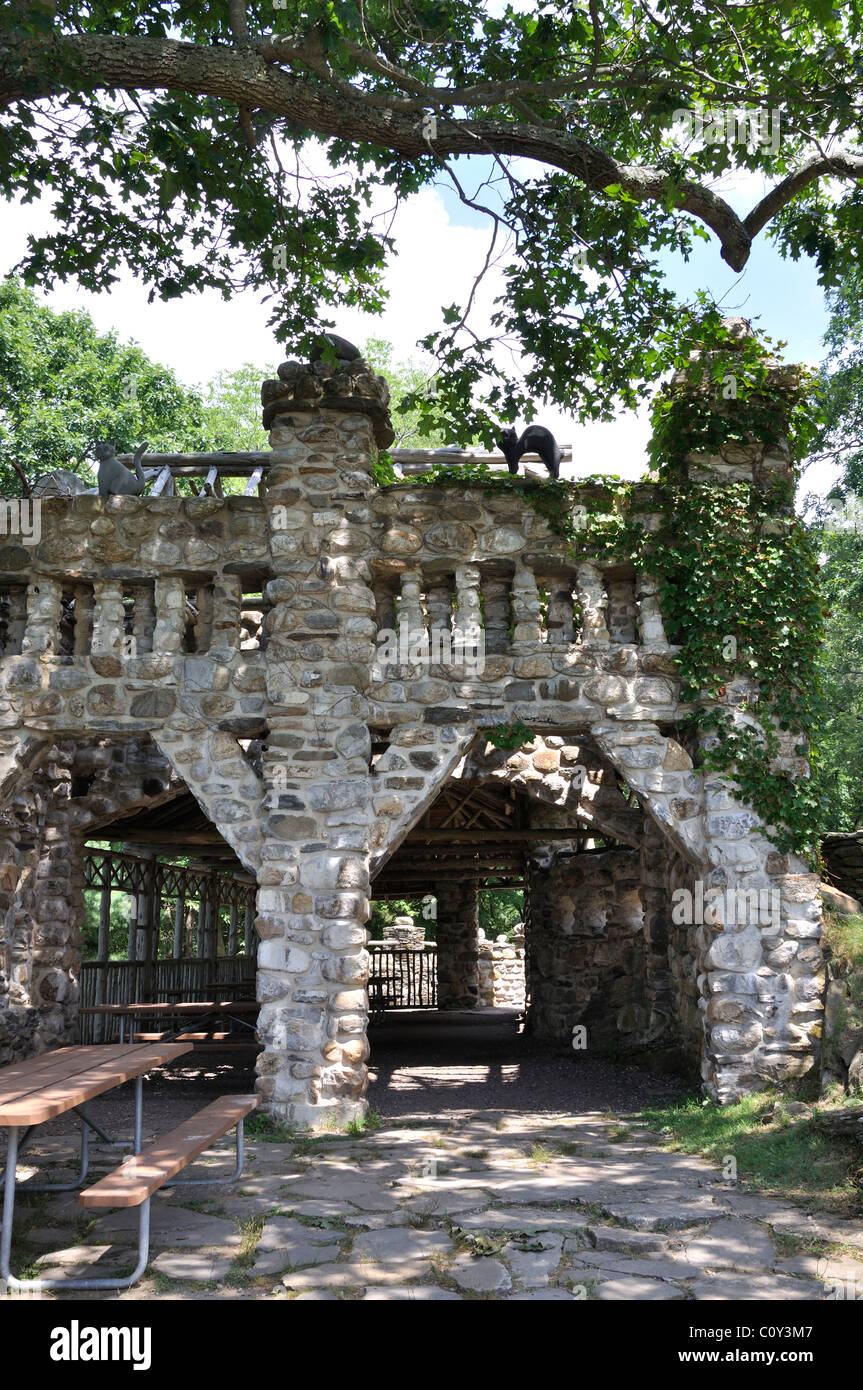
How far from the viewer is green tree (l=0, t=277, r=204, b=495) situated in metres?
16.5

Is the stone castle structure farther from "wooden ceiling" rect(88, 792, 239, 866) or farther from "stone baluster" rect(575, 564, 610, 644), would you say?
"wooden ceiling" rect(88, 792, 239, 866)

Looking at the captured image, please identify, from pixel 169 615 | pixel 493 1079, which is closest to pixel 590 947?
pixel 493 1079

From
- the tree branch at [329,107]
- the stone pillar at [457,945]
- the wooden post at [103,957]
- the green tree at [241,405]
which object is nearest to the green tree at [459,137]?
the tree branch at [329,107]

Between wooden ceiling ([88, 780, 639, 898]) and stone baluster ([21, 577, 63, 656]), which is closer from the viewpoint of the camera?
stone baluster ([21, 577, 63, 656])

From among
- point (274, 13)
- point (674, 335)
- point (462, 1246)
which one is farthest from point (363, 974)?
point (274, 13)

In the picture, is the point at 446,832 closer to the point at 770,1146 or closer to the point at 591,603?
the point at 591,603

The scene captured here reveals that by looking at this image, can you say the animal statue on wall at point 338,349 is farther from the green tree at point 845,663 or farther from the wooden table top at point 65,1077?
the green tree at point 845,663

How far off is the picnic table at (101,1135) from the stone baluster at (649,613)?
13.0 ft

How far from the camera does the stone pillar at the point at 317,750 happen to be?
6.39 meters

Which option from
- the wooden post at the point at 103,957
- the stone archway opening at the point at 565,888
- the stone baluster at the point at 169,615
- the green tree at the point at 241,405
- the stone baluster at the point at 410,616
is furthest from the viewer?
the green tree at the point at 241,405

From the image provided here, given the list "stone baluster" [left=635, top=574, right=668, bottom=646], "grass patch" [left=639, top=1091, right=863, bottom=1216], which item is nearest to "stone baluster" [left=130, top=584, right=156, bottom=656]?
"stone baluster" [left=635, top=574, right=668, bottom=646]

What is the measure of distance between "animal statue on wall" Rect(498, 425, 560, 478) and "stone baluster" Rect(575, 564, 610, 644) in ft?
4.11

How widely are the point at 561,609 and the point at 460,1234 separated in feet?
14.1

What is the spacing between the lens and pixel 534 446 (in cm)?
819
